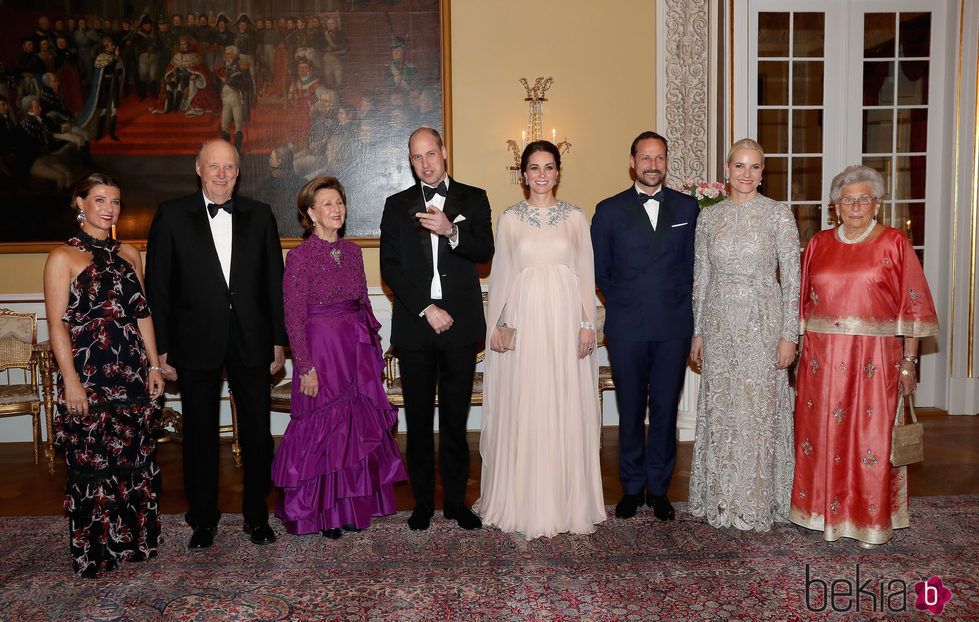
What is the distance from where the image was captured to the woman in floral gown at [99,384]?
3102 mm

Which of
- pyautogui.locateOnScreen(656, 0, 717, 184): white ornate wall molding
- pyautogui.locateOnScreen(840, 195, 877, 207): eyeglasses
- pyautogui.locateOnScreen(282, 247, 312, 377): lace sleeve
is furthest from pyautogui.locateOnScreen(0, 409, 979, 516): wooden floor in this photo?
pyautogui.locateOnScreen(656, 0, 717, 184): white ornate wall molding

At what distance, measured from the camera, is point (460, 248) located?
345 cm

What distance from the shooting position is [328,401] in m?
3.48

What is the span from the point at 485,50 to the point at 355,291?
289 cm

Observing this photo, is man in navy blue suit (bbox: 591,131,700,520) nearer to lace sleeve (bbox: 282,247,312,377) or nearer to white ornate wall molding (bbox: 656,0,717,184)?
lace sleeve (bbox: 282,247,312,377)

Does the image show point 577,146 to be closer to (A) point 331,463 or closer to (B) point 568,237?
(B) point 568,237

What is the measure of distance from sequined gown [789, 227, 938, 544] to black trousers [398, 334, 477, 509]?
5.53 feet

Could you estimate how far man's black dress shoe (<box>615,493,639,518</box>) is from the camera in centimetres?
371

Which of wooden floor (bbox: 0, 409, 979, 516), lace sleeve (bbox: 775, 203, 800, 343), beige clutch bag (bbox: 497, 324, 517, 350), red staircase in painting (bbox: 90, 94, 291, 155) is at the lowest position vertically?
wooden floor (bbox: 0, 409, 979, 516)

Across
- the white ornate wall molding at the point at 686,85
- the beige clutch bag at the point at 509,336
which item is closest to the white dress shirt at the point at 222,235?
the beige clutch bag at the point at 509,336

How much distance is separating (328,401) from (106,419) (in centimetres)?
96

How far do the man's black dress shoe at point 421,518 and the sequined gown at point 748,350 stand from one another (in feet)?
4.62

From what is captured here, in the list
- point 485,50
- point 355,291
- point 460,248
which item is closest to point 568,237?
point 460,248

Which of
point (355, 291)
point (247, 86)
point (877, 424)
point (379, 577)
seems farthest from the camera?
point (247, 86)
